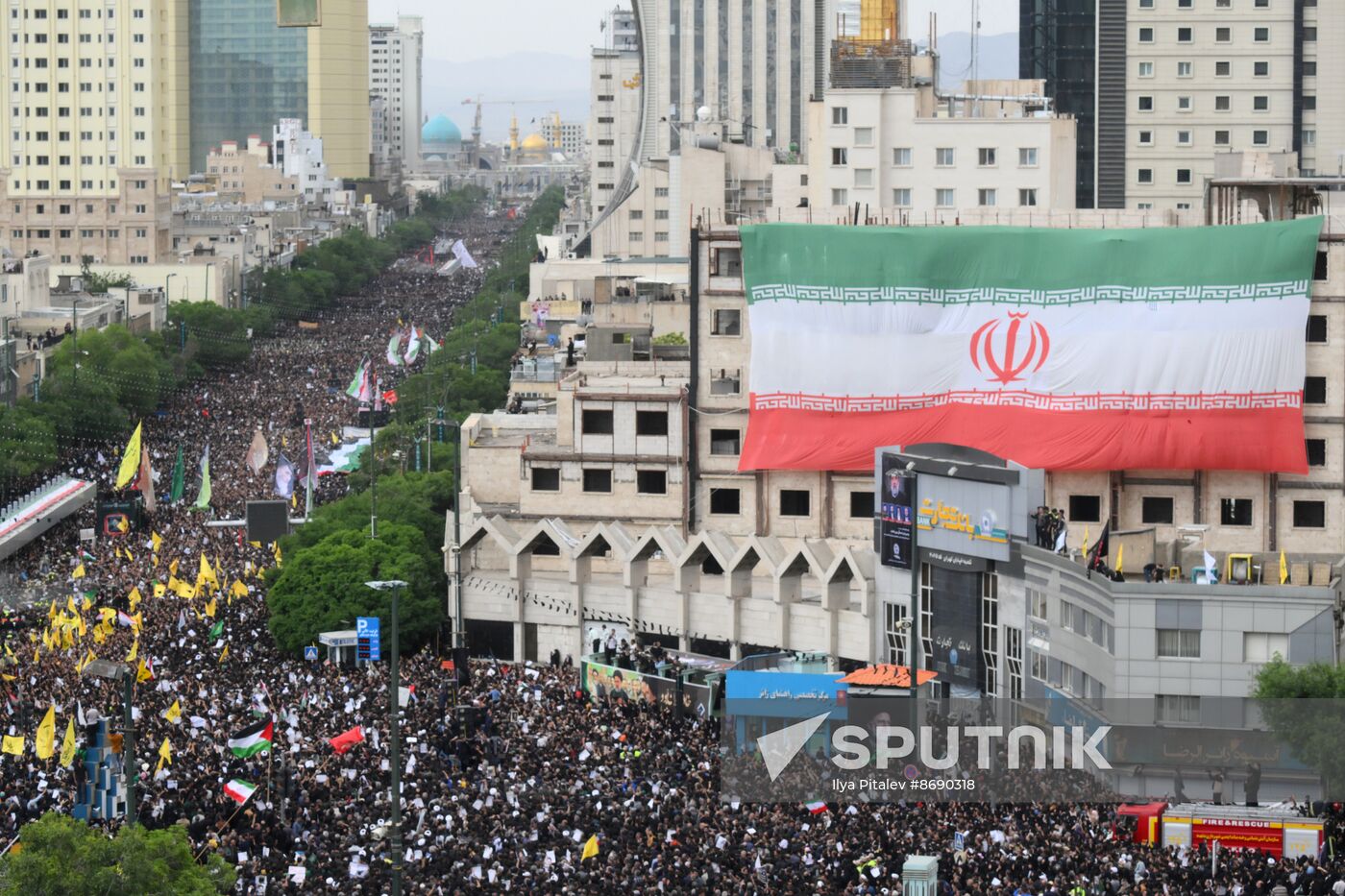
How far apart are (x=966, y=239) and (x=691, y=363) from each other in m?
9.06

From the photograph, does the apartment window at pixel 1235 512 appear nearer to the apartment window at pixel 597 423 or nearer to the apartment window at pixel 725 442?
the apartment window at pixel 725 442

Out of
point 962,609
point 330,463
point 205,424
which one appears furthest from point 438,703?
point 205,424

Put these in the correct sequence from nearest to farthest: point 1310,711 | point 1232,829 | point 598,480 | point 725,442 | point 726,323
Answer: point 1232,829 → point 1310,711 → point 726,323 → point 725,442 → point 598,480

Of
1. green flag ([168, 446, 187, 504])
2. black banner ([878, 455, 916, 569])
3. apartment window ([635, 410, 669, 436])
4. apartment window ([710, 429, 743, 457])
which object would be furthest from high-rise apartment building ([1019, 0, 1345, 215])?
black banner ([878, 455, 916, 569])

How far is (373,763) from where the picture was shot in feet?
196

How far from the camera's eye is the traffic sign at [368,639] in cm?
7356

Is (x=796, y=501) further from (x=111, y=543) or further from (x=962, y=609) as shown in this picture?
(x=111, y=543)

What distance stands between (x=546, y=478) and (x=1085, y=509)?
50.7 ft

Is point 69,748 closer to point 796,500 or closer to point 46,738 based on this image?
point 46,738

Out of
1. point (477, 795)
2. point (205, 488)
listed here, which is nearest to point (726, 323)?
point (477, 795)

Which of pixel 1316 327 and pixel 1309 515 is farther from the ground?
pixel 1316 327

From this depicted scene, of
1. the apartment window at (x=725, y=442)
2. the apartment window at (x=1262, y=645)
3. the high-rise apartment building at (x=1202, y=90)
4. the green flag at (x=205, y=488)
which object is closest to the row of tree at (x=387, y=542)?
the green flag at (x=205, y=488)

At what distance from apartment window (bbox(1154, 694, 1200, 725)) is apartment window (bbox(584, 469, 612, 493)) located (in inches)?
902

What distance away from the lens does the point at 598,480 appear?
7856 cm
